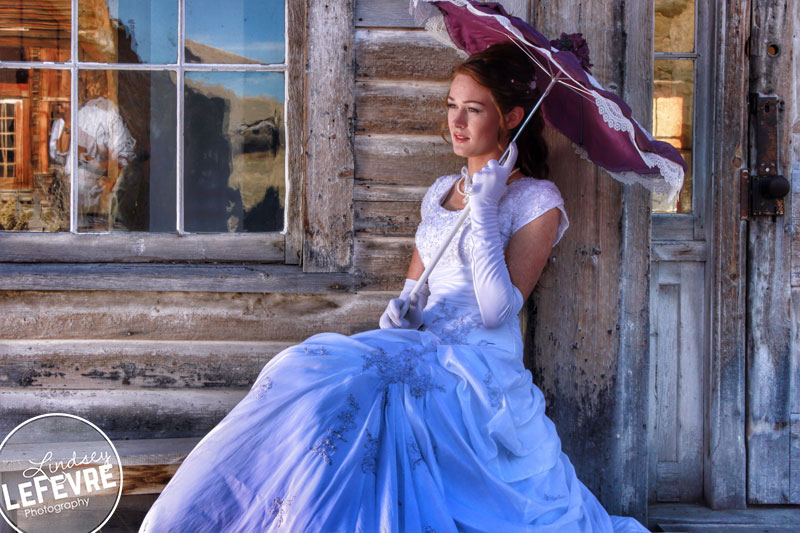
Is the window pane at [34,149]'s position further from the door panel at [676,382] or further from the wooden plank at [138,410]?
the door panel at [676,382]

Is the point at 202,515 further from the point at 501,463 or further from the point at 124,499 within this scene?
the point at 124,499

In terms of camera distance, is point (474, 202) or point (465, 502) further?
point (474, 202)

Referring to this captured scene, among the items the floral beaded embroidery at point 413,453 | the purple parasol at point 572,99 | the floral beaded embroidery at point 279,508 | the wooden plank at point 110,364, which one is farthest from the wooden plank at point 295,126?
the floral beaded embroidery at point 279,508

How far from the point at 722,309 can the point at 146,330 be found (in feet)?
7.56

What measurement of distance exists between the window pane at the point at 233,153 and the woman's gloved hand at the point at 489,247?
105 cm

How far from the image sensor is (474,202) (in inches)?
81.7

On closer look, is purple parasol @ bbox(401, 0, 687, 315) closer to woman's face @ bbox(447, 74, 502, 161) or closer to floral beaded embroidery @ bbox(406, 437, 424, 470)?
woman's face @ bbox(447, 74, 502, 161)

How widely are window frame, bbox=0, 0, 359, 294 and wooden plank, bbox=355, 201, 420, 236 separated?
48mm

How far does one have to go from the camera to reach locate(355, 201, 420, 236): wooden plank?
2.71 metres

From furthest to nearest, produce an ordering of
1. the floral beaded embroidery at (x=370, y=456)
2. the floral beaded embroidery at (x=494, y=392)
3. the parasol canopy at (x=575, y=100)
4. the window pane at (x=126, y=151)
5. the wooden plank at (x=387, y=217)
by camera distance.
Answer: the window pane at (x=126, y=151), the wooden plank at (x=387, y=217), the floral beaded embroidery at (x=494, y=392), the parasol canopy at (x=575, y=100), the floral beaded embroidery at (x=370, y=456)

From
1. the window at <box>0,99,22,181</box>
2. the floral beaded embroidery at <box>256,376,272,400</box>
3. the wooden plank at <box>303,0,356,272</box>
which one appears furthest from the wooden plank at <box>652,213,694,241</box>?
the window at <box>0,99,22,181</box>

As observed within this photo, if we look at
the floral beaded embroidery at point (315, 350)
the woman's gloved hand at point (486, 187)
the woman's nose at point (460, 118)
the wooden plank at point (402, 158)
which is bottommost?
the floral beaded embroidery at point (315, 350)

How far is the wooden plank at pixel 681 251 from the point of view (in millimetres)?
2801

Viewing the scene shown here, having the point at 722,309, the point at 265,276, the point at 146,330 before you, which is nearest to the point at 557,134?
the point at 722,309
